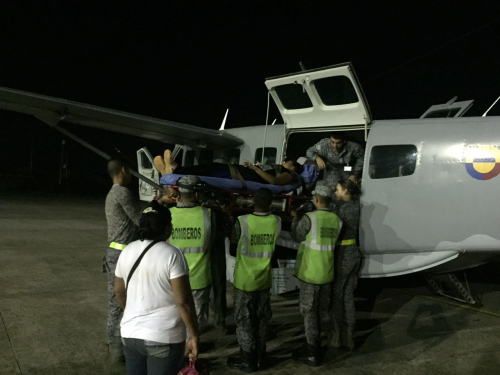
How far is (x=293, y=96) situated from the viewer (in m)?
6.88

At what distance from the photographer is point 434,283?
22.9ft

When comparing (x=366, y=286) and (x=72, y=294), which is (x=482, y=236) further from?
(x=72, y=294)

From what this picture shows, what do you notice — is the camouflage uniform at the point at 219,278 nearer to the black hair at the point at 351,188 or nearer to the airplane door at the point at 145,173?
the black hair at the point at 351,188

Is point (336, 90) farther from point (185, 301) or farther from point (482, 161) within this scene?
point (185, 301)

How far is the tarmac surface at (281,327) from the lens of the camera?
420 centimetres

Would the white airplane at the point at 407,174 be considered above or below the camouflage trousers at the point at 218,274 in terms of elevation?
above

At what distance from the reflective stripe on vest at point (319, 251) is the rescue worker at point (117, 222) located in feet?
5.93

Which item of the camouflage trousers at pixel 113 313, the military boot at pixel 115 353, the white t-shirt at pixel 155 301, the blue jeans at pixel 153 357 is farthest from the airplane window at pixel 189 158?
the blue jeans at pixel 153 357

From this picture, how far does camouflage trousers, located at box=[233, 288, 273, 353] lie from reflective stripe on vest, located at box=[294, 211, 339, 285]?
1.77 ft

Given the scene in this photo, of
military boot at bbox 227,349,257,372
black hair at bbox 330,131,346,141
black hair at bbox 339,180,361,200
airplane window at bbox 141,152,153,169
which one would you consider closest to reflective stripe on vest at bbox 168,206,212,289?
military boot at bbox 227,349,257,372

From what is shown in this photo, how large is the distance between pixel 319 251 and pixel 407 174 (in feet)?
7.30

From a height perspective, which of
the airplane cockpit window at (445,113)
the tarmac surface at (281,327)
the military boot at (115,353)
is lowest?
the tarmac surface at (281,327)

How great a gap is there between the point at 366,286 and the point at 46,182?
27659 mm

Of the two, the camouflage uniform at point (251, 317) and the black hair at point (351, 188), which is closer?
the camouflage uniform at point (251, 317)
